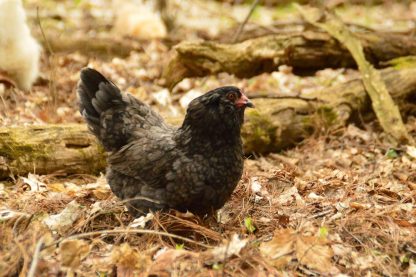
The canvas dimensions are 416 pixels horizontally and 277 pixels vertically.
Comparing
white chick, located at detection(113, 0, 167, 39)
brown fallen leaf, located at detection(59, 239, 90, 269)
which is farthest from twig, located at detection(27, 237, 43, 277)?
white chick, located at detection(113, 0, 167, 39)

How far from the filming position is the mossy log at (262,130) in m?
5.58

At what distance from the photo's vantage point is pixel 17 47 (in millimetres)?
8266

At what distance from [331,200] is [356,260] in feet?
3.65

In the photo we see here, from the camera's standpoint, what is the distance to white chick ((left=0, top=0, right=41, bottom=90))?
8.03 m

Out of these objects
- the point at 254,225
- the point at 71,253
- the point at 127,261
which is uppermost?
the point at 71,253

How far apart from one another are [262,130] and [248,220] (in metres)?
2.61

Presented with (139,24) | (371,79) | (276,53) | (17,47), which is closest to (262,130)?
(276,53)

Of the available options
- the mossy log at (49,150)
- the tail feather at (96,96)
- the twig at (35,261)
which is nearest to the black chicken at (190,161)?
the tail feather at (96,96)

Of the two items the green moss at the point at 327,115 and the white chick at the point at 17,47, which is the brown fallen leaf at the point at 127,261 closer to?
the green moss at the point at 327,115

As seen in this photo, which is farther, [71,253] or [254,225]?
[254,225]

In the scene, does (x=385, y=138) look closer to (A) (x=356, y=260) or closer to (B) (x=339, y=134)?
(B) (x=339, y=134)

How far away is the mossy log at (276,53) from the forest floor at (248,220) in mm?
1045

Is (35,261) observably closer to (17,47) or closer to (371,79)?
(371,79)

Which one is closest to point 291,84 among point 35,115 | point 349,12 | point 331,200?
point 35,115
